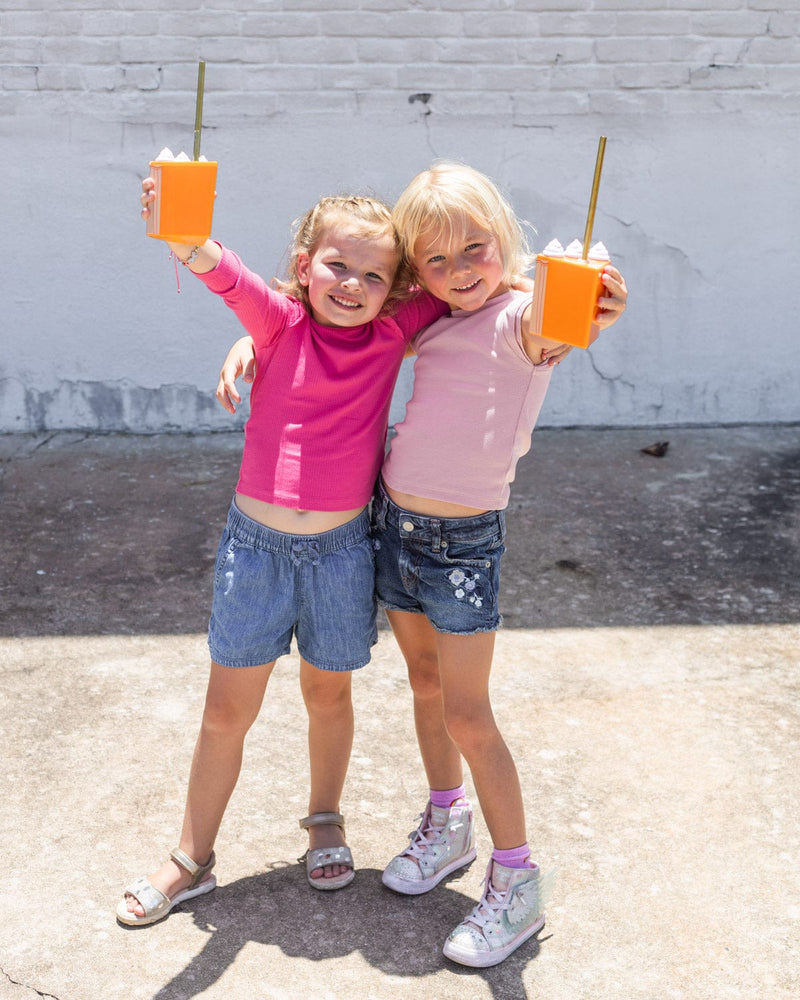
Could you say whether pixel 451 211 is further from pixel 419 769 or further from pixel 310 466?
pixel 419 769

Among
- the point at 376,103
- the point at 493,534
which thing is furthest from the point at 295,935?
the point at 376,103

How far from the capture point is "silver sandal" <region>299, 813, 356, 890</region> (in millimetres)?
2305

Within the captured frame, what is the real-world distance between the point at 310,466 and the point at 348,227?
432 millimetres

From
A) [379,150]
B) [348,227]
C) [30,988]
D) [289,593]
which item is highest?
[348,227]

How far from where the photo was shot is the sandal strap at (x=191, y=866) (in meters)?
2.26

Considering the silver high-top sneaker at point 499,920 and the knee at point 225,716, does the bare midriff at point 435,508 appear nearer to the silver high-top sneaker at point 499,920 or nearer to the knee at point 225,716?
the knee at point 225,716

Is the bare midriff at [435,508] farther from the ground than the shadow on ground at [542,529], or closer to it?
farther from the ground

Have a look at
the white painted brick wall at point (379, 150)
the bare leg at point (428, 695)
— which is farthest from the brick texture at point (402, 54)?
the bare leg at point (428, 695)

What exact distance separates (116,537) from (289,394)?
2111 millimetres

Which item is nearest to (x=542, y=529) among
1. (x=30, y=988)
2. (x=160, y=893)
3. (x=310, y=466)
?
(x=310, y=466)

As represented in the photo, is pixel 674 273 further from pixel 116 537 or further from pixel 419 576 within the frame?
pixel 419 576

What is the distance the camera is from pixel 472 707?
2123 mm

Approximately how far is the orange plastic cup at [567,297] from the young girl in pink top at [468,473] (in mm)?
151

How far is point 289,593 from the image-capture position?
2.15m
